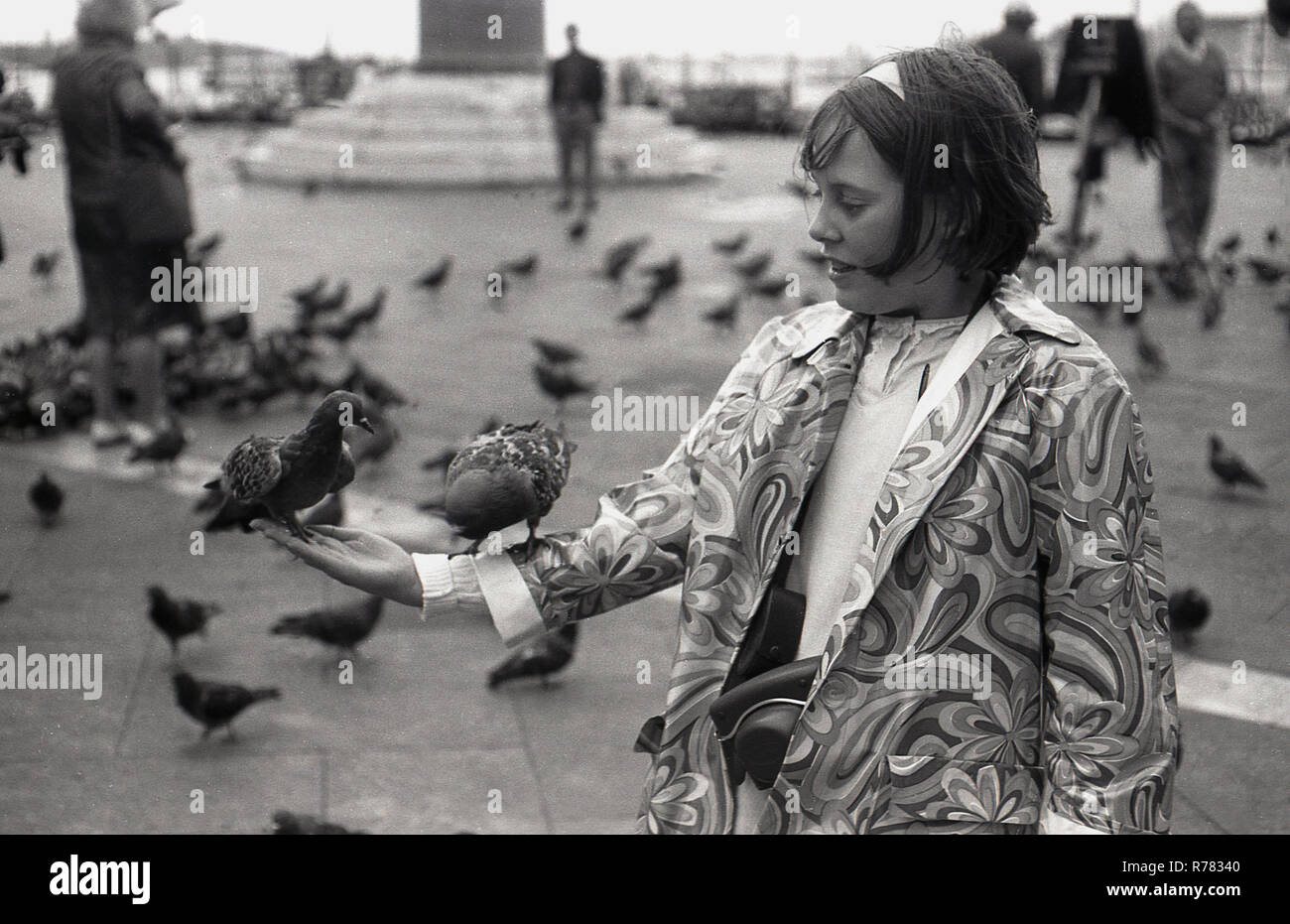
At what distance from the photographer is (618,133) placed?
19.5 meters

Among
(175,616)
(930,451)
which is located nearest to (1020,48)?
(175,616)

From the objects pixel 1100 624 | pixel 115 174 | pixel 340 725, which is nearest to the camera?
pixel 1100 624

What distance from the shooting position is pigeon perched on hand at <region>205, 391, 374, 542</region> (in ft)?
6.14

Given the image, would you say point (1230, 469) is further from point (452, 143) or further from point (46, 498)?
point (452, 143)

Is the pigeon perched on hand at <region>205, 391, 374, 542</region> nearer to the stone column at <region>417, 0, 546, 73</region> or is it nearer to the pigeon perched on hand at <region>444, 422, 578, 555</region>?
the pigeon perched on hand at <region>444, 422, 578, 555</region>

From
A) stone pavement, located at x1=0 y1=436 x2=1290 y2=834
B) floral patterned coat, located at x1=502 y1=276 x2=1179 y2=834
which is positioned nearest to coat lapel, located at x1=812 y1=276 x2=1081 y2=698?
floral patterned coat, located at x1=502 y1=276 x2=1179 y2=834

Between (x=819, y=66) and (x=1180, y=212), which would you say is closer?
(x=1180, y=212)

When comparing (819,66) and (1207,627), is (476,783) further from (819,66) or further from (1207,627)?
(819,66)

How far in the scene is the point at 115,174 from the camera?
6.85 m

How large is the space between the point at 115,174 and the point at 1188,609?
4.83 meters

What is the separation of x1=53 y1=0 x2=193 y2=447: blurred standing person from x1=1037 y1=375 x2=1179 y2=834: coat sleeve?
18.8 ft

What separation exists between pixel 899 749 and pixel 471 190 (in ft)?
54.3

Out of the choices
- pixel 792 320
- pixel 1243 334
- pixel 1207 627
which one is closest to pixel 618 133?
pixel 1243 334

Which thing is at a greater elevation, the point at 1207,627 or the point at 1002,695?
the point at 1002,695
